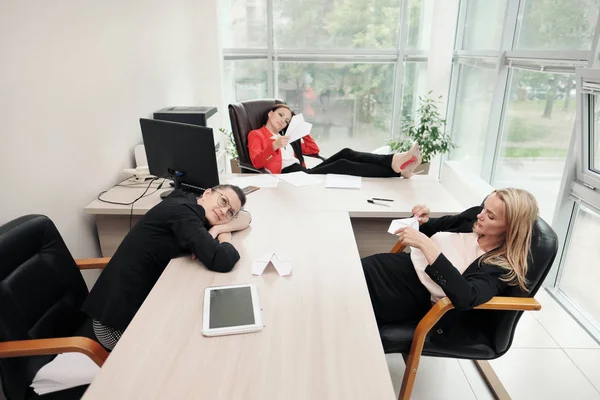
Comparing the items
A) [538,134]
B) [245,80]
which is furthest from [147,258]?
[245,80]

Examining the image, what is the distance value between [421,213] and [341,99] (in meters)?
3.28

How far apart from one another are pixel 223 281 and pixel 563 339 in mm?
2141

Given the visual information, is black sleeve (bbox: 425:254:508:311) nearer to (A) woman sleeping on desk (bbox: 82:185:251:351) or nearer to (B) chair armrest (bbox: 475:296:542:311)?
(B) chair armrest (bbox: 475:296:542:311)

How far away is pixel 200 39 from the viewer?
4398mm

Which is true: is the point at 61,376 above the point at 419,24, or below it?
below

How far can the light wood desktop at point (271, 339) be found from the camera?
43.6 inches

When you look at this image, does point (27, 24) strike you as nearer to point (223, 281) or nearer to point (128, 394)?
point (223, 281)

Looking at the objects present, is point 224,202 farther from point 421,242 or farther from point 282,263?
point 421,242

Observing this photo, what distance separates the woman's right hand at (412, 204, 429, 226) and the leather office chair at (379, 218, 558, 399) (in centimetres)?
57

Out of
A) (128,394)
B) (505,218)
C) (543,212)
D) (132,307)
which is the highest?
(505,218)

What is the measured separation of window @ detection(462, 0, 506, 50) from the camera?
388cm

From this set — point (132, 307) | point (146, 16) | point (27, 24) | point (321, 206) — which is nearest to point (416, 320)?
point (321, 206)

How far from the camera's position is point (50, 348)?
1.36m

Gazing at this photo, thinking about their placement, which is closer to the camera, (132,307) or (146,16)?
(132,307)
